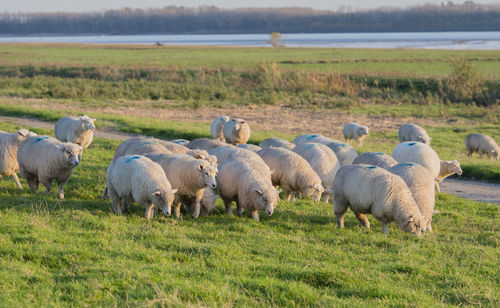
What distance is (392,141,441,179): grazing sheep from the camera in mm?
14094

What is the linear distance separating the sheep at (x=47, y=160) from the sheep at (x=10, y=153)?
1.52ft

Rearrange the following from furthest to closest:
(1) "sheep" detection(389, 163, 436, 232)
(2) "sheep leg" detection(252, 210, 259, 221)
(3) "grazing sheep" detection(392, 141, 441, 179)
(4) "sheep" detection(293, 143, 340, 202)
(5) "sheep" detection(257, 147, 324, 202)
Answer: (3) "grazing sheep" detection(392, 141, 441, 179) < (4) "sheep" detection(293, 143, 340, 202) < (5) "sheep" detection(257, 147, 324, 202) < (2) "sheep leg" detection(252, 210, 259, 221) < (1) "sheep" detection(389, 163, 436, 232)

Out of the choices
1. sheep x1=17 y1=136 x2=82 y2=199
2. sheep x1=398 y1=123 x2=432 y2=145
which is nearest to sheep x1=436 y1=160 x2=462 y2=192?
sheep x1=398 y1=123 x2=432 y2=145

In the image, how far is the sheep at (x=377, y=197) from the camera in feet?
32.8

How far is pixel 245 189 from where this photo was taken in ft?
35.9

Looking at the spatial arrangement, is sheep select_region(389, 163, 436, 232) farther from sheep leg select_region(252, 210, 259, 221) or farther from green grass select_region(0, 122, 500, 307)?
sheep leg select_region(252, 210, 259, 221)

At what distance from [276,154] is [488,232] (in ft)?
15.7

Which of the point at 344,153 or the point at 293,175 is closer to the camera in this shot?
the point at 293,175

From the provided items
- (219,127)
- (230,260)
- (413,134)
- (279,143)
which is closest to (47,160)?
(230,260)

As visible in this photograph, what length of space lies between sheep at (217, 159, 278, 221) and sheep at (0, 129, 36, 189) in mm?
4563

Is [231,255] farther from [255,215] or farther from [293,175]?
[293,175]

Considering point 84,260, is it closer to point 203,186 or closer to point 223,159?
point 203,186

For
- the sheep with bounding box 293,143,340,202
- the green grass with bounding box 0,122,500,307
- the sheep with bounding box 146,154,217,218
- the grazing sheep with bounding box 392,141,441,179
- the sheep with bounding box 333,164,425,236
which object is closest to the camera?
the green grass with bounding box 0,122,500,307

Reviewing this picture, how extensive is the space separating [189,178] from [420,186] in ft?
14.8
